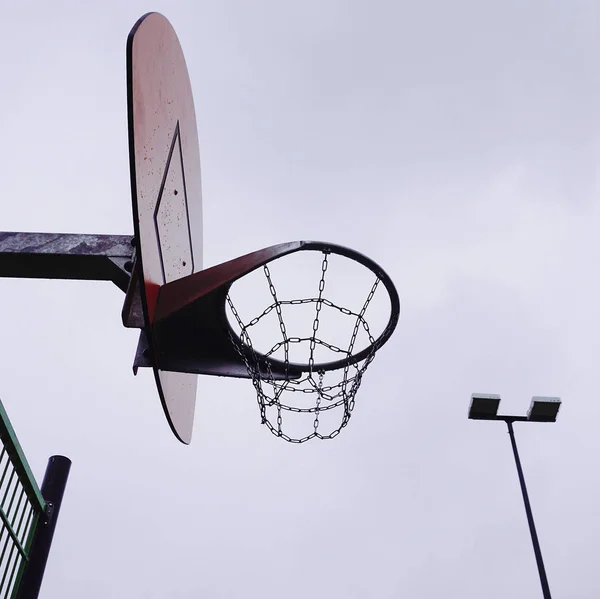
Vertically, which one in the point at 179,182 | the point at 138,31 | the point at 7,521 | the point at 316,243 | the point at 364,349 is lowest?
the point at 7,521

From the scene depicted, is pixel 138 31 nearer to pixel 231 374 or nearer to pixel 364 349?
pixel 231 374

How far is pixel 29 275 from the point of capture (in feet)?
13.0

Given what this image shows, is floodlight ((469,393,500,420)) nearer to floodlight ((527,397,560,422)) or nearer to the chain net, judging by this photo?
floodlight ((527,397,560,422))

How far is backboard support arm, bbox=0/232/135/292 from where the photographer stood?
3801 millimetres

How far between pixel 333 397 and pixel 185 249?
1.45m

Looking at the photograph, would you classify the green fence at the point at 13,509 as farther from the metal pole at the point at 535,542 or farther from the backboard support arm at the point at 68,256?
the metal pole at the point at 535,542

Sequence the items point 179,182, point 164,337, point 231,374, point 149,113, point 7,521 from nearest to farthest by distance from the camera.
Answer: point 7,521
point 149,113
point 164,337
point 231,374
point 179,182

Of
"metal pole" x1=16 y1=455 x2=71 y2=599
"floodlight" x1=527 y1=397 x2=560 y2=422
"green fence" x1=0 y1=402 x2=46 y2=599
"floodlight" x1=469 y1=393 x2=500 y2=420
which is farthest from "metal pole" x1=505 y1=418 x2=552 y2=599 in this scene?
"green fence" x1=0 y1=402 x2=46 y2=599

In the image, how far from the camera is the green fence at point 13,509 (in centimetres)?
322

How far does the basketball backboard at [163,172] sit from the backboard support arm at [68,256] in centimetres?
24

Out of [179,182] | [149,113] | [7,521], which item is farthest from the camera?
[179,182]

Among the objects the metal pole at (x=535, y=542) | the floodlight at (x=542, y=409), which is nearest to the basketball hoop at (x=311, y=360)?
the metal pole at (x=535, y=542)

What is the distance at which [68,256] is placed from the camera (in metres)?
3.81

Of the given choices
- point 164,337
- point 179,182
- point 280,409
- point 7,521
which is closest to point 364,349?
point 280,409
